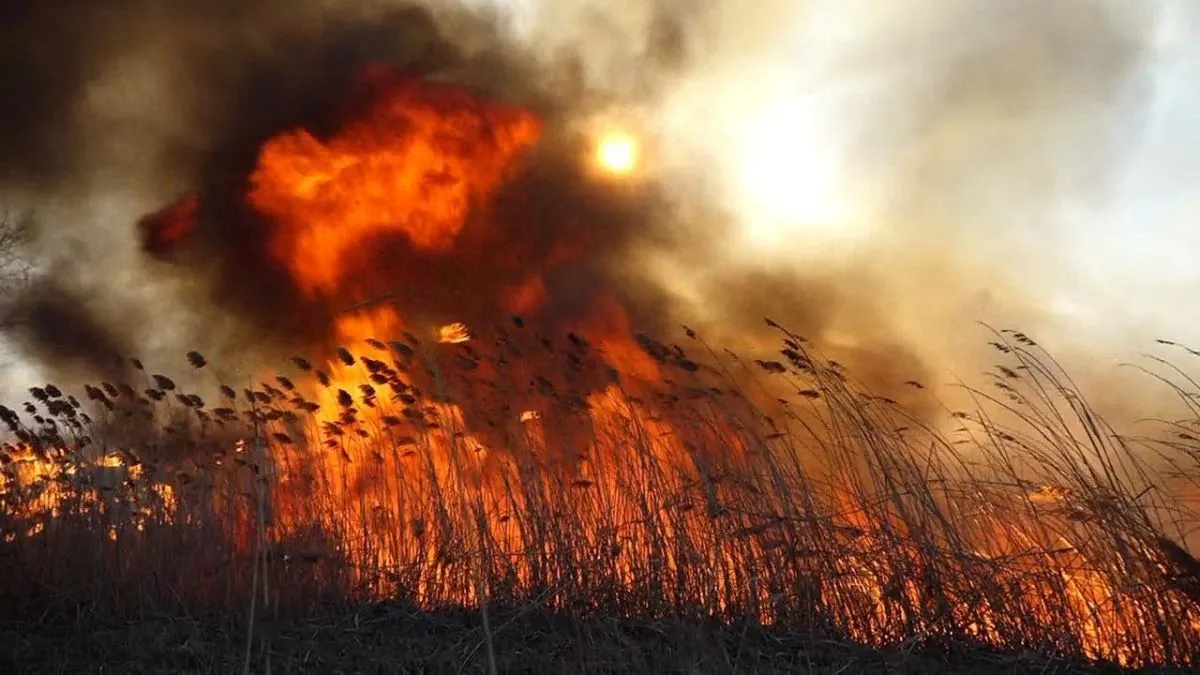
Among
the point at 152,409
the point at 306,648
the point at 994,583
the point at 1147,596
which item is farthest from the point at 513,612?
the point at 152,409

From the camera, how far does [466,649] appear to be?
3982 mm

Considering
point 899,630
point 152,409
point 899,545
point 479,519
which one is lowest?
point 899,630

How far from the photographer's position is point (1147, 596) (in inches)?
170

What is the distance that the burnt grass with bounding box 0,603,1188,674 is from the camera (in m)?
3.79

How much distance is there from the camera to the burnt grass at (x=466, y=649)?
3785 millimetres

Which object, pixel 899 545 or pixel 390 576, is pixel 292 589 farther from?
pixel 899 545

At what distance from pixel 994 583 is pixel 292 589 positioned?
3.86m

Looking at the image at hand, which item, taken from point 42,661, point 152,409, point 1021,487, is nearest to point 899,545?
point 1021,487

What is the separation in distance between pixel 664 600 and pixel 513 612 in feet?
2.72

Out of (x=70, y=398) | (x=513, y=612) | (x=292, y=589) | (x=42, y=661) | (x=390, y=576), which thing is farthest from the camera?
(x=70, y=398)

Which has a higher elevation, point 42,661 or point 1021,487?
point 1021,487

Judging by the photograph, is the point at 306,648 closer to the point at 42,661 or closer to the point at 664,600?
the point at 42,661

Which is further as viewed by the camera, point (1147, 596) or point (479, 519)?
point (479, 519)

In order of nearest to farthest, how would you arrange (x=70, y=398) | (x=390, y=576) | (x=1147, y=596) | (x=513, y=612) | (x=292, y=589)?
(x=1147, y=596) → (x=513, y=612) → (x=292, y=589) → (x=390, y=576) → (x=70, y=398)
